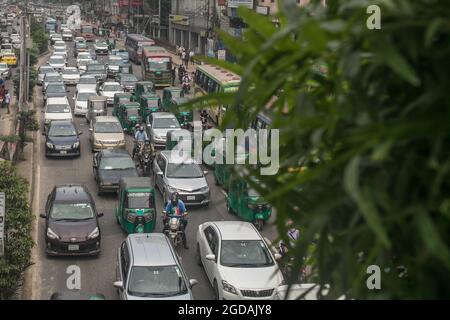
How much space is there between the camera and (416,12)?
4.35 m

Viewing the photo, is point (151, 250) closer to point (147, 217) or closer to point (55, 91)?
point (147, 217)

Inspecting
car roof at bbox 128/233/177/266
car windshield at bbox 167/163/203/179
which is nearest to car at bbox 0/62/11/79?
car windshield at bbox 167/163/203/179

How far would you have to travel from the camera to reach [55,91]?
40344 mm

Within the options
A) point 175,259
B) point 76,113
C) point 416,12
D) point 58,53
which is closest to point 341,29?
point 416,12

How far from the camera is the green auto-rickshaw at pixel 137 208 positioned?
64.5 ft

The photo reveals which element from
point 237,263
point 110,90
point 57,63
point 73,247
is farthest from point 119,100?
point 237,263

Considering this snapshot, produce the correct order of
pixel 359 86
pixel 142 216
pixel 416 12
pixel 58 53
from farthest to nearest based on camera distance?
pixel 58 53
pixel 142 216
pixel 359 86
pixel 416 12

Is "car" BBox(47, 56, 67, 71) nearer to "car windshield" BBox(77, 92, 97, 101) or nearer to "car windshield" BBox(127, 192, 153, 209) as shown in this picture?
"car windshield" BBox(77, 92, 97, 101)

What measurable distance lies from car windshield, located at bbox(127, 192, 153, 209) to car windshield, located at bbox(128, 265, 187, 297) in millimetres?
5694

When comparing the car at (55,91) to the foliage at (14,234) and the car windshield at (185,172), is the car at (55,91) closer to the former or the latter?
the car windshield at (185,172)

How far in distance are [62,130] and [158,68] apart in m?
20.5

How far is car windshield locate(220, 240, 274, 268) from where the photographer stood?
15469mm
